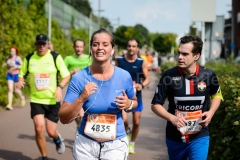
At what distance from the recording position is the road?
7.61m

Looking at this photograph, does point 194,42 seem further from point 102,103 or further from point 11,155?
point 11,155

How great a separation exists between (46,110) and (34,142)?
202 cm

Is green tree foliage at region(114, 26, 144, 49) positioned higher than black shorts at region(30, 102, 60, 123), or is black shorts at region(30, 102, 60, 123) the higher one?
green tree foliage at region(114, 26, 144, 49)

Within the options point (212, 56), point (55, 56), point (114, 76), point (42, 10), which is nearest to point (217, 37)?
point (212, 56)

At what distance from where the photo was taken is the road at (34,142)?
7609mm

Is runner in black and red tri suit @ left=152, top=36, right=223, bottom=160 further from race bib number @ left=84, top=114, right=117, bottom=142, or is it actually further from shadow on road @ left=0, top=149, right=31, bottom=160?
shadow on road @ left=0, top=149, right=31, bottom=160

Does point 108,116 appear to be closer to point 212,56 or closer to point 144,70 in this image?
point 144,70

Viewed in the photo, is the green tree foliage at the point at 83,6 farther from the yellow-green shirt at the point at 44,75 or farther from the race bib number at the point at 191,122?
the race bib number at the point at 191,122

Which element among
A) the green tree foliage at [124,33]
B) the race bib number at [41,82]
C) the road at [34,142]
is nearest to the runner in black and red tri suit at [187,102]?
the road at [34,142]

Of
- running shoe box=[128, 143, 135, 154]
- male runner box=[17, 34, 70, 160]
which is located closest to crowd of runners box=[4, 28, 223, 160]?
male runner box=[17, 34, 70, 160]

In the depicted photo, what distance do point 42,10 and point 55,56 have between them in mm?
14230

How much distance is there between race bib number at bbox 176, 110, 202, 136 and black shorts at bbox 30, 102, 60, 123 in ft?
9.91

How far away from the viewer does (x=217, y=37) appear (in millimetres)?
12109

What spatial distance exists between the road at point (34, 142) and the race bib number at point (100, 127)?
2027 mm
